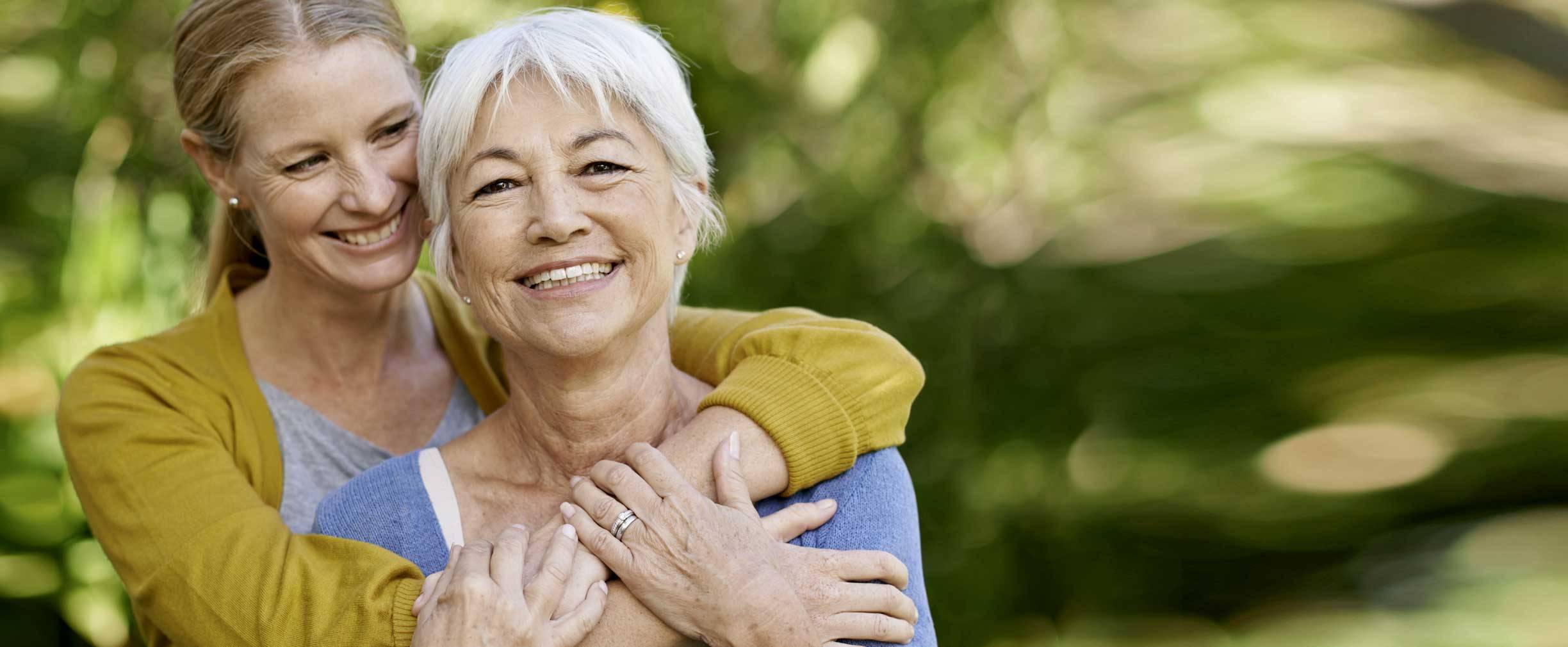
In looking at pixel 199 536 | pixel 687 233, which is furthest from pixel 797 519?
pixel 199 536

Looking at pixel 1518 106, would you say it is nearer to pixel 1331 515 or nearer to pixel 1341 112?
pixel 1341 112

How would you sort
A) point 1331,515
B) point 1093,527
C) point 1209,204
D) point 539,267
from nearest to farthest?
point 539,267 → point 1331,515 → point 1209,204 → point 1093,527

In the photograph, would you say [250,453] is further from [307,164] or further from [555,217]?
[555,217]

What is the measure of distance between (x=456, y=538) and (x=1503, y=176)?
1.99 metres

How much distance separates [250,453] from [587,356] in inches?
30.5

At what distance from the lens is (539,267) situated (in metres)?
1.64

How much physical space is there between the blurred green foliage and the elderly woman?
1171 millimetres

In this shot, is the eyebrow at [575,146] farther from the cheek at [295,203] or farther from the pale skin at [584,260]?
the cheek at [295,203]

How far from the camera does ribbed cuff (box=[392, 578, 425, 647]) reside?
1.55m

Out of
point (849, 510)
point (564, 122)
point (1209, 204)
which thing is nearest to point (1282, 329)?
point (1209, 204)

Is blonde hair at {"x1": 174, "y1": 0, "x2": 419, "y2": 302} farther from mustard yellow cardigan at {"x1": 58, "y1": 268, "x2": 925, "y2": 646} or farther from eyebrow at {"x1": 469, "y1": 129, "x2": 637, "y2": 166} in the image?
eyebrow at {"x1": 469, "y1": 129, "x2": 637, "y2": 166}

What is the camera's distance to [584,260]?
1632mm

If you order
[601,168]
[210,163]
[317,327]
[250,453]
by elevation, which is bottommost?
[250,453]

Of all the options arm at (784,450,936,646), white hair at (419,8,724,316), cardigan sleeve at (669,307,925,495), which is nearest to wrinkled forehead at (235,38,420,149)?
white hair at (419,8,724,316)
